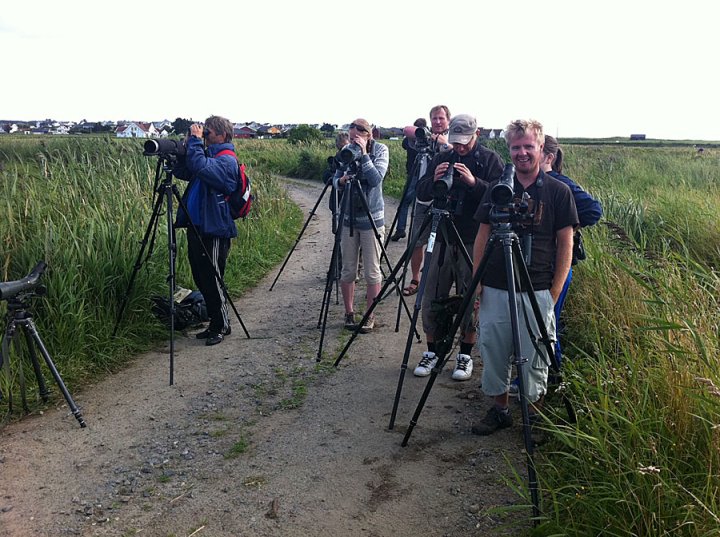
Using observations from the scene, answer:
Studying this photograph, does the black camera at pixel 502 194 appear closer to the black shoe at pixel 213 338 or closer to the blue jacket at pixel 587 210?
the blue jacket at pixel 587 210

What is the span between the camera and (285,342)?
5734 mm

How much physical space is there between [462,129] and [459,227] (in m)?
0.73

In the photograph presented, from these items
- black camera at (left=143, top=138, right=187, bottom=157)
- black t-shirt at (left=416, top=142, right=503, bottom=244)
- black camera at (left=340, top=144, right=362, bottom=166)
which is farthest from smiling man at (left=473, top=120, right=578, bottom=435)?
black camera at (left=143, top=138, right=187, bottom=157)

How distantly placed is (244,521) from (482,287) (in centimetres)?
184

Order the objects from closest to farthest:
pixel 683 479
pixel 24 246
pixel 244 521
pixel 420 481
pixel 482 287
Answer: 1. pixel 683 479
2. pixel 244 521
3. pixel 420 481
4. pixel 482 287
5. pixel 24 246

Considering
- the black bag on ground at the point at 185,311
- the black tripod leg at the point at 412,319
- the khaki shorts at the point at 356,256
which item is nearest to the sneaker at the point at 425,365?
the black tripod leg at the point at 412,319

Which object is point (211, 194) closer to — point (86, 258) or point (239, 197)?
point (239, 197)

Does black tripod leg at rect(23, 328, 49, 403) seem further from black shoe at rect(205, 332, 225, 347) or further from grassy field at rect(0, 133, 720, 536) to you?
black shoe at rect(205, 332, 225, 347)

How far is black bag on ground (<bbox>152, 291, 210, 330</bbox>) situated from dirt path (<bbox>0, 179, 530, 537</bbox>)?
20.2 inches

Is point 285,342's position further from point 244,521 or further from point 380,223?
point 244,521

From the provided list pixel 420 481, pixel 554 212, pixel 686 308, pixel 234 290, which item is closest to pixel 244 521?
pixel 420 481

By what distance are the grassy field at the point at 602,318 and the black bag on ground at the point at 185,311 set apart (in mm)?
152

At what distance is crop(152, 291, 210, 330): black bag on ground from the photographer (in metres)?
5.99

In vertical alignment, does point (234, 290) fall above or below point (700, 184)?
below
